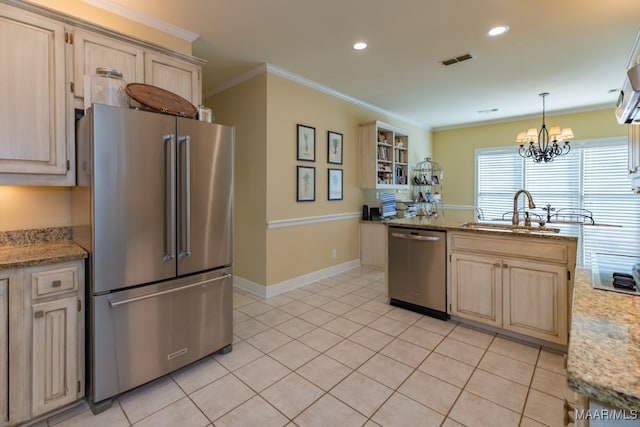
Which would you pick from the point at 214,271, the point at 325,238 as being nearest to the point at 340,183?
the point at 325,238

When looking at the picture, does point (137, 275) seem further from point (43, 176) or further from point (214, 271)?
point (43, 176)

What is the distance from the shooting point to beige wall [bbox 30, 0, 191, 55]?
2.23m

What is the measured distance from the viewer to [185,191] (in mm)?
2100

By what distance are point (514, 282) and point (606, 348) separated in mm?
2079

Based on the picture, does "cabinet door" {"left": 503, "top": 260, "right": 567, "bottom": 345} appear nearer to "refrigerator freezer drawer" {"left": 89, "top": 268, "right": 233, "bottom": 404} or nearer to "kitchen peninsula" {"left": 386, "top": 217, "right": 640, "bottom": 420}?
"kitchen peninsula" {"left": 386, "top": 217, "right": 640, "bottom": 420}

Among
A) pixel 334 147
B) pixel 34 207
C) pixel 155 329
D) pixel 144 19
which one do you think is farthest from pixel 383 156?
pixel 34 207

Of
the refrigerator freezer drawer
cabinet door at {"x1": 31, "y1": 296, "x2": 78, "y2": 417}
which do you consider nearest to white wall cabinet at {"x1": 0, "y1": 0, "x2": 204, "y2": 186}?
cabinet door at {"x1": 31, "y1": 296, "x2": 78, "y2": 417}

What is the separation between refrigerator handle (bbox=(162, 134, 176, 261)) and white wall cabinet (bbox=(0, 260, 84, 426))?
481 mm

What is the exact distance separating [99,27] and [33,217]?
1437mm

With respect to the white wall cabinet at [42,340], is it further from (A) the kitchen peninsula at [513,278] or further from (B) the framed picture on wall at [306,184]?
(A) the kitchen peninsula at [513,278]

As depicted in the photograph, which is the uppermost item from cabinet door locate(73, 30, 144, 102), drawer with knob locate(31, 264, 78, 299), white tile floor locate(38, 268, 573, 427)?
cabinet door locate(73, 30, 144, 102)

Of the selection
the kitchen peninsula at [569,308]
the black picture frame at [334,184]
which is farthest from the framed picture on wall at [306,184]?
the kitchen peninsula at [569,308]

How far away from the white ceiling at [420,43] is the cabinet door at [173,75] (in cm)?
38

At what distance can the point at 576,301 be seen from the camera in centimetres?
111
